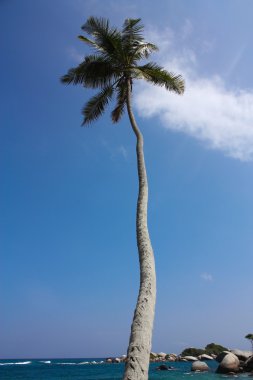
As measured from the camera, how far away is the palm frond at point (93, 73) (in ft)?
56.3

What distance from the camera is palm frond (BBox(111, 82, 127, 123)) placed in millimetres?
17844

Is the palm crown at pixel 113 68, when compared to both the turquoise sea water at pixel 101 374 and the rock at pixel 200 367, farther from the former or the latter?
the rock at pixel 200 367

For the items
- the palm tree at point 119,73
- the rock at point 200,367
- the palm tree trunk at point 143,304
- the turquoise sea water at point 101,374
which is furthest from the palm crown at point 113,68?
the rock at point 200,367

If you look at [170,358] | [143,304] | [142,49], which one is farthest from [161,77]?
[170,358]

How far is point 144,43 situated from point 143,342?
14.6 metres

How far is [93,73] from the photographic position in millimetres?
17609

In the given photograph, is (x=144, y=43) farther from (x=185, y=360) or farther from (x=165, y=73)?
(x=185, y=360)

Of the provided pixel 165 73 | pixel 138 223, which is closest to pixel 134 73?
pixel 165 73

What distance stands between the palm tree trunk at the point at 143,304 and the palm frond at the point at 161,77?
6007 mm

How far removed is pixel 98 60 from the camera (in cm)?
1719

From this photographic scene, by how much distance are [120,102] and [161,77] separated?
8.44 feet

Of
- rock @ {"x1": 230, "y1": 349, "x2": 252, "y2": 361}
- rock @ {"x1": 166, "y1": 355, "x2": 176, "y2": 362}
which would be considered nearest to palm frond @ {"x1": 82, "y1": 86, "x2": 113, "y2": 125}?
rock @ {"x1": 230, "y1": 349, "x2": 252, "y2": 361}

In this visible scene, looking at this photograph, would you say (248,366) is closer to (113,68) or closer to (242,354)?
(242,354)

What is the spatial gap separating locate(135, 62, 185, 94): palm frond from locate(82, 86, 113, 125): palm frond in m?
1.98
